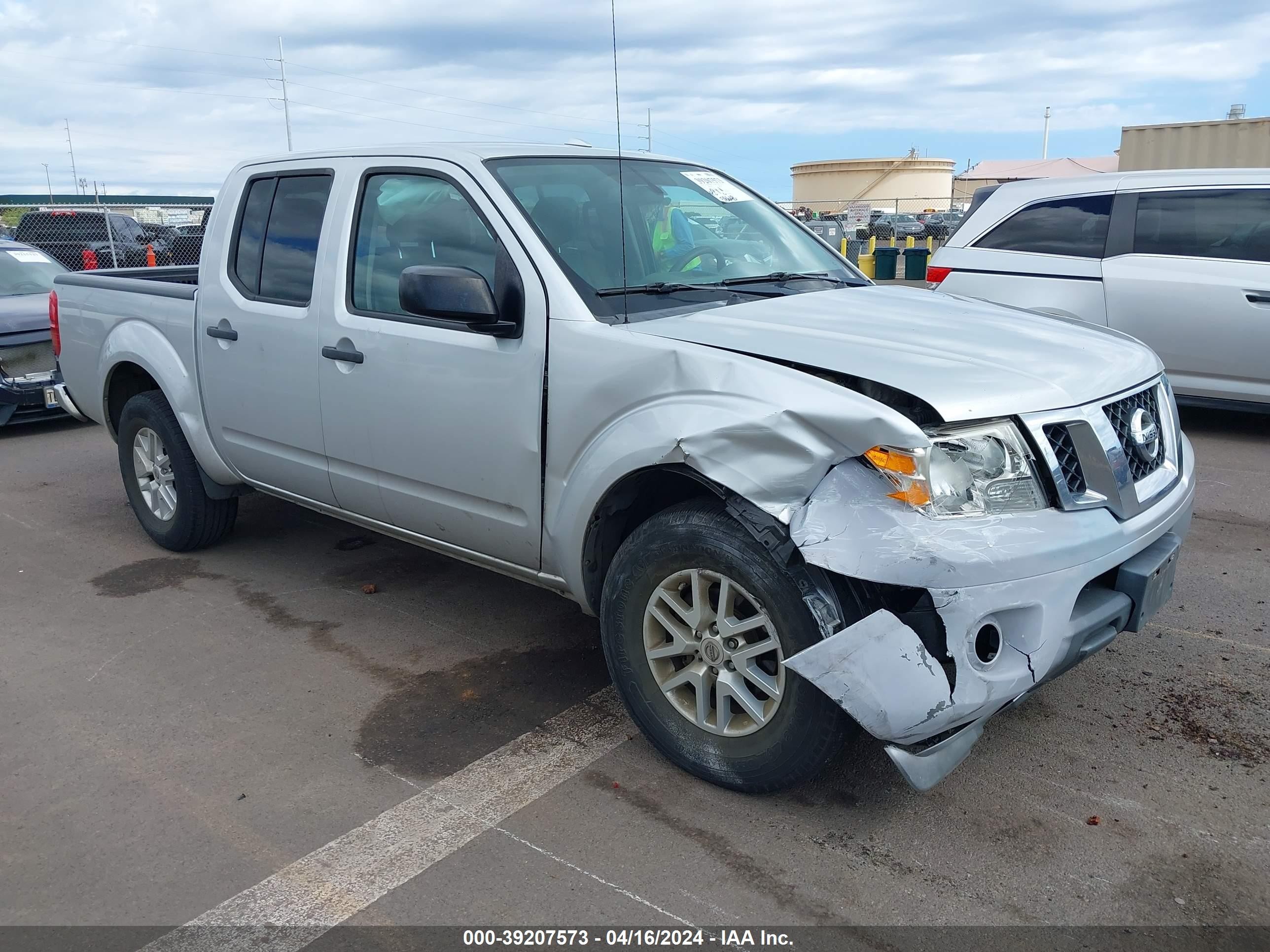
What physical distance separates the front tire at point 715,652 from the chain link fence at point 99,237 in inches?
632

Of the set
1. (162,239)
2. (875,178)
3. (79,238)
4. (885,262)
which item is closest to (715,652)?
(885,262)

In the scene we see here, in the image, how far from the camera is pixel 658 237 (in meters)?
3.97

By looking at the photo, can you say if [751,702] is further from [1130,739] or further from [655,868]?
[1130,739]

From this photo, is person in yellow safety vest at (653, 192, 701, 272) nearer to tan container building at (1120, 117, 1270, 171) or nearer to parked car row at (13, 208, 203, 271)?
parked car row at (13, 208, 203, 271)

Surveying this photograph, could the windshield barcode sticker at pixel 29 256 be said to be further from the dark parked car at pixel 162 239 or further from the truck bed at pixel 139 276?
the dark parked car at pixel 162 239

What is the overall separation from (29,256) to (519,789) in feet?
30.8

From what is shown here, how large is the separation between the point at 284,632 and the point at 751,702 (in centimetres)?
237

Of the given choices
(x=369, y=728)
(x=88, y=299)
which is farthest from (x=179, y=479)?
(x=369, y=728)

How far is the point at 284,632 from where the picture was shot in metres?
4.55

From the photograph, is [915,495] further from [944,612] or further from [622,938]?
[622,938]

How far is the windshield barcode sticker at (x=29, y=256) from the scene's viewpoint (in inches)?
401

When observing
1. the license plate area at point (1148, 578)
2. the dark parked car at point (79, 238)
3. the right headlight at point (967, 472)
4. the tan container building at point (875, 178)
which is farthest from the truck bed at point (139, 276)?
the tan container building at point (875, 178)

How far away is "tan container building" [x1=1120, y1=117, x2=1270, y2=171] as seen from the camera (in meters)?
22.1

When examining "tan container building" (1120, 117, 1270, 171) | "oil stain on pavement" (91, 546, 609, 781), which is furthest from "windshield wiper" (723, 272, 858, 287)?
"tan container building" (1120, 117, 1270, 171)
